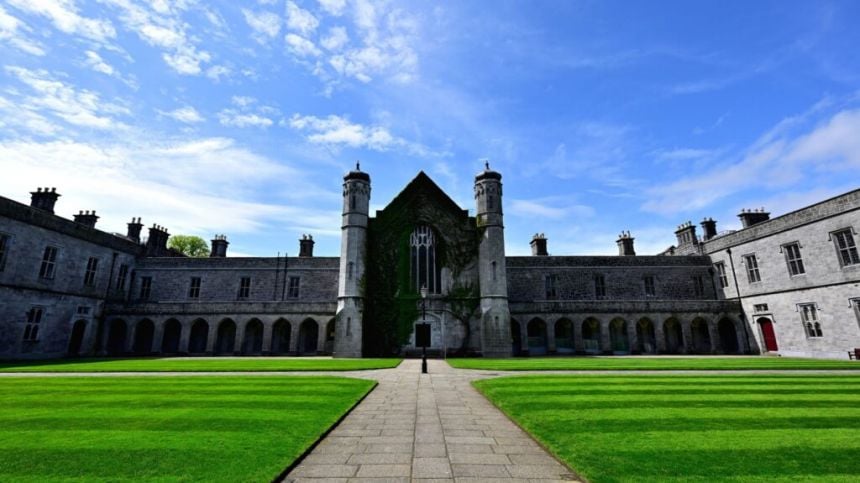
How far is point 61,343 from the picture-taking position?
26.1 meters

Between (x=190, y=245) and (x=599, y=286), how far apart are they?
2135 inches

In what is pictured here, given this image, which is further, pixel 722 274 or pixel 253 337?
pixel 253 337

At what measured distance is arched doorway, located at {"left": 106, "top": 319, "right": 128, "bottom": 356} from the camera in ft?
102

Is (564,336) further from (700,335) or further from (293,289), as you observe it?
(293,289)

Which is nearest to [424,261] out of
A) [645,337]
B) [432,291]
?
[432,291]

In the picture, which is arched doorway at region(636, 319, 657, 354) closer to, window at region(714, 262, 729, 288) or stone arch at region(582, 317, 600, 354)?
stone arch at region(582, 317, 600, 354)

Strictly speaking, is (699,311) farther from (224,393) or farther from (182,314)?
(182,314)

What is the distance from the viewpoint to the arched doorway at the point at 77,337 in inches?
1098

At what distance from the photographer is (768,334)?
2722 centimetres

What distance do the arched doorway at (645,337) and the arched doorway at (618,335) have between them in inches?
36.4

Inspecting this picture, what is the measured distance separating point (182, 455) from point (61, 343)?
1203 inches

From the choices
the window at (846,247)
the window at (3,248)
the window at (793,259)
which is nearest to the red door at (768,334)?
the window at (793,259)

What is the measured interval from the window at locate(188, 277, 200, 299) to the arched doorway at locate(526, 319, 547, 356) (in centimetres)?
2755

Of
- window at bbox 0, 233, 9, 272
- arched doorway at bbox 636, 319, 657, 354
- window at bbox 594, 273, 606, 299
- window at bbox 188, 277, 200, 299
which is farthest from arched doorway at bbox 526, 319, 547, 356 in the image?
window at bbox 0, 233, 9, 272
